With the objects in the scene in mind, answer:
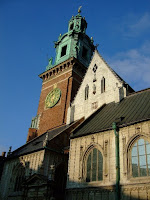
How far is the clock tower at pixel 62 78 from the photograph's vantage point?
34.0 metres

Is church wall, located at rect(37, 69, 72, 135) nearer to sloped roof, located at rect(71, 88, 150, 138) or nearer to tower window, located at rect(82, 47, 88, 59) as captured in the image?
tower window, located at rect(82, 47, 88, 59)

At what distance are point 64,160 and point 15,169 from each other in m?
6.06

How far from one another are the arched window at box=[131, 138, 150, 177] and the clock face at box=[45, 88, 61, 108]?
67.4ft

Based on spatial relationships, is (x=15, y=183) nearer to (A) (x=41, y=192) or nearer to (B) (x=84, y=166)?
(A) (x=41, y=192)

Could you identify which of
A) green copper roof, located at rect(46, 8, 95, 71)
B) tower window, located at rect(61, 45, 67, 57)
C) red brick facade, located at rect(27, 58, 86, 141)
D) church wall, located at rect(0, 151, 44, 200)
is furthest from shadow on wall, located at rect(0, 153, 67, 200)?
tower window, located at rect(61, 45, 67, 57)

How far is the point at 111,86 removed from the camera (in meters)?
25.8

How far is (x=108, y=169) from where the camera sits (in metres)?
16.4

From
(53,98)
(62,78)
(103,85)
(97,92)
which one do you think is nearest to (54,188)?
(97,92)

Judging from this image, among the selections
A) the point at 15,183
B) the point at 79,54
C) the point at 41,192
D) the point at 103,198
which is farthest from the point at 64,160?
the point at 79,54

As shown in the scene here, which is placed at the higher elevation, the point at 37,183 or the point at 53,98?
the point at 53,98

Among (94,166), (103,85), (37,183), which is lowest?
(37,183)

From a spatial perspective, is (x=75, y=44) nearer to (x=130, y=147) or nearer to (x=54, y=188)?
(x=54, y=188)

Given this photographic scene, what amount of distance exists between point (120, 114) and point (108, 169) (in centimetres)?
541

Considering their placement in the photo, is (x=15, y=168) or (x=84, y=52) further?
(x=84, y=52)
